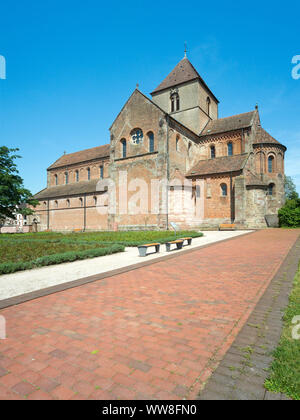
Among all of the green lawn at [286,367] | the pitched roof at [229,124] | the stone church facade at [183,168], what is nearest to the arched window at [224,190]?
the stone church facade at [183,168]

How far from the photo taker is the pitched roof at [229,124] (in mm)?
30172

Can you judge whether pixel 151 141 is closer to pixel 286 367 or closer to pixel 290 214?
pixel 290 214

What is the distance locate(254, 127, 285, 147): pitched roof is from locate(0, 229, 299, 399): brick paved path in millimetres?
28650

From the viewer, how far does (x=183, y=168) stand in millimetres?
28391

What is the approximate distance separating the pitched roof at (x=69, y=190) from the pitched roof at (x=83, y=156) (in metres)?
4.19

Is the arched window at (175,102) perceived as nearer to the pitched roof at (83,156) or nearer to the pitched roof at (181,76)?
the pitched roof at (181,76)

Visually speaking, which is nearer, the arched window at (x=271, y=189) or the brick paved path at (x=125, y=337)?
the brick paved path at (x=125, y=337)

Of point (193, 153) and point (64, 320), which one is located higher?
point (193, 153)

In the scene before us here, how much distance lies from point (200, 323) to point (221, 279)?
2.75 metres

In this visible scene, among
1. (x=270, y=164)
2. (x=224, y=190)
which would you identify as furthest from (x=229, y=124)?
(x=224, y=190)
